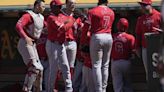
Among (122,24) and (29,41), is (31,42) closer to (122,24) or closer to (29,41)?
(29,41)

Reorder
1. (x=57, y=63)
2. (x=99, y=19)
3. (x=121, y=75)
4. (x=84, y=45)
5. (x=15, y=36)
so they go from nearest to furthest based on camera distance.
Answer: (x=99, y=19) → (x=57, y=63) → (x=84, y=45) → (x=121, y=75) → (x=15, y=36)

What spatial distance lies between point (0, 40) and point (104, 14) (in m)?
4.13

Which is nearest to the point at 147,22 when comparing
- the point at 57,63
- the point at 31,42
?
the point at 57,63

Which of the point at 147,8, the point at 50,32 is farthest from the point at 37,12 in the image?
the point at 147,8

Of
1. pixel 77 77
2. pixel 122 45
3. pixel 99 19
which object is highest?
pixel 99 19

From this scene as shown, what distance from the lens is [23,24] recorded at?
923cm

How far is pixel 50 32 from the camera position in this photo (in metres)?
9.41

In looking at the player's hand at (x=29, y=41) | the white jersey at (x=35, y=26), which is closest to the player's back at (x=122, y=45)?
the white jersey at (x=35, y=26)

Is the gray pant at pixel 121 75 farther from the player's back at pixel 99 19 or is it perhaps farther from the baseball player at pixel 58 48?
the player's back at pixel 99 19

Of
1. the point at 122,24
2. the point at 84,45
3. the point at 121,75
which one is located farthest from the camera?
the point at 121,75

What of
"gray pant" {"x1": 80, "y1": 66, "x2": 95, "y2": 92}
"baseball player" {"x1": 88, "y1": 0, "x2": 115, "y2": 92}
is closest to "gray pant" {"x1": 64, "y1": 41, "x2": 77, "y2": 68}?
"gray pant" {"x1": 80, "y1": 66, "x2": 95, "y2": 92}

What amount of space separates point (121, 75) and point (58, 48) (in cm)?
158

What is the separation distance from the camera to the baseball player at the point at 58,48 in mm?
9234

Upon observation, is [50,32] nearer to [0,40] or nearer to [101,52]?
[101,52]
